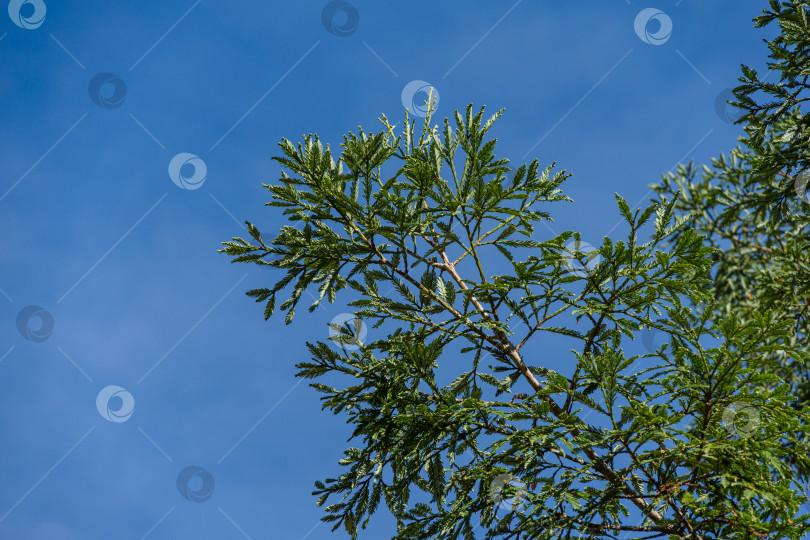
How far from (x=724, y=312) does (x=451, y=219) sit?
767 centimetres

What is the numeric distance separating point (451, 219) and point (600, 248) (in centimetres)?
108

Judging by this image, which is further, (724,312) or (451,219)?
(724,312)

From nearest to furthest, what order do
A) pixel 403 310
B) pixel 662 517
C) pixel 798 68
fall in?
pixel 662 517
pixel 403 310
pixel 798 68

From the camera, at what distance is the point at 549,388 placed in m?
3.98

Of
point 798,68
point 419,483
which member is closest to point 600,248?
point 419,483

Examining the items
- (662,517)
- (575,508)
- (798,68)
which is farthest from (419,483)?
(798,68)

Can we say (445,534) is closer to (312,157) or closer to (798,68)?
(312,157)

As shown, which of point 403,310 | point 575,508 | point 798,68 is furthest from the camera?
point 798,68

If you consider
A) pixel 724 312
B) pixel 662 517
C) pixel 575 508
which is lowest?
pixel 575 508

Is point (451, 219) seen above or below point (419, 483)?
above

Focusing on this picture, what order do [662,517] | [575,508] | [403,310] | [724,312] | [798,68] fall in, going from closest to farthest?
[575,508] → [662,517] → [403,310] → [798,68] → [724,312]

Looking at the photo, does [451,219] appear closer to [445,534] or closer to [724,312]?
[445,534]

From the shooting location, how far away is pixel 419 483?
184 inches

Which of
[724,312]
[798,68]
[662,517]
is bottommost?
[662,517]
